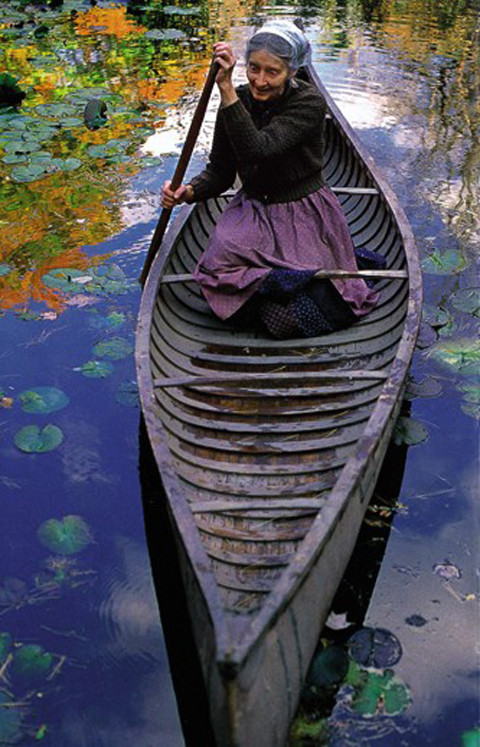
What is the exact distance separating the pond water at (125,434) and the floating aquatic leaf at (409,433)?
13mm

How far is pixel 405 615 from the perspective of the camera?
268cm

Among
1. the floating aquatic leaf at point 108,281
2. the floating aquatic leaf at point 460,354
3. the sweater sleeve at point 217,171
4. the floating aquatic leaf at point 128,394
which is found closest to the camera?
the sweater sleeve at point 217,171

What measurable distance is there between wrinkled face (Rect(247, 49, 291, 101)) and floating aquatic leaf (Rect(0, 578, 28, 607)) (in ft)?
6.62

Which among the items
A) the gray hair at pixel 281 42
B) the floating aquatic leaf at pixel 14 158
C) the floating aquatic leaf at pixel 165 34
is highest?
the gray hair at pixel 281 42

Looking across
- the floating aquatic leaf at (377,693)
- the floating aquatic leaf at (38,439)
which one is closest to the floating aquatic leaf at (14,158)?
the floating aquatic leaf at (38,439)

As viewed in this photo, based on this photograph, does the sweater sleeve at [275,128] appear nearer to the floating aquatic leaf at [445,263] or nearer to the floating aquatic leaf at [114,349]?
the floating aquatic leaf at [114,349]

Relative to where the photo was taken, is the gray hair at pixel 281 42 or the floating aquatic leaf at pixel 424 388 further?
the floating aquatic leaf at pixel 424 388

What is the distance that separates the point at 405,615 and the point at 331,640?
0.89 ft

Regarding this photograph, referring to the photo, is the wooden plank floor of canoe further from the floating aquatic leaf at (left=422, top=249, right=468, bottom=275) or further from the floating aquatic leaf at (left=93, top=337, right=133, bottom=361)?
the floating aquatic leaf at (left=422, top=249, right=468, bottom=275)

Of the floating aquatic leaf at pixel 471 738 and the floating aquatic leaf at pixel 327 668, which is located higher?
the floating aquatic leaf at pixel 327 668

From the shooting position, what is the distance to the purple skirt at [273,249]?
11.3 feet

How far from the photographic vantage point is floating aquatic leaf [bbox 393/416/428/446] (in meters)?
3.49

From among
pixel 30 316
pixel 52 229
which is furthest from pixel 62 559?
pixel 52 229

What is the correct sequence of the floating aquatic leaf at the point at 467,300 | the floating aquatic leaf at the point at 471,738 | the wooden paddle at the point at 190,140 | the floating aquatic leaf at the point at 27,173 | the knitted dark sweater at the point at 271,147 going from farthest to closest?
1. the floating aquatic leaf at the point at 27,173
2. the floating aquatic leaf at the point at 467,300
3. the wooden paddle at the point at 190,140
4. the knitted dark sweater at the point at 271,147
5. the floating aquatic leaf at the point at 471,738
